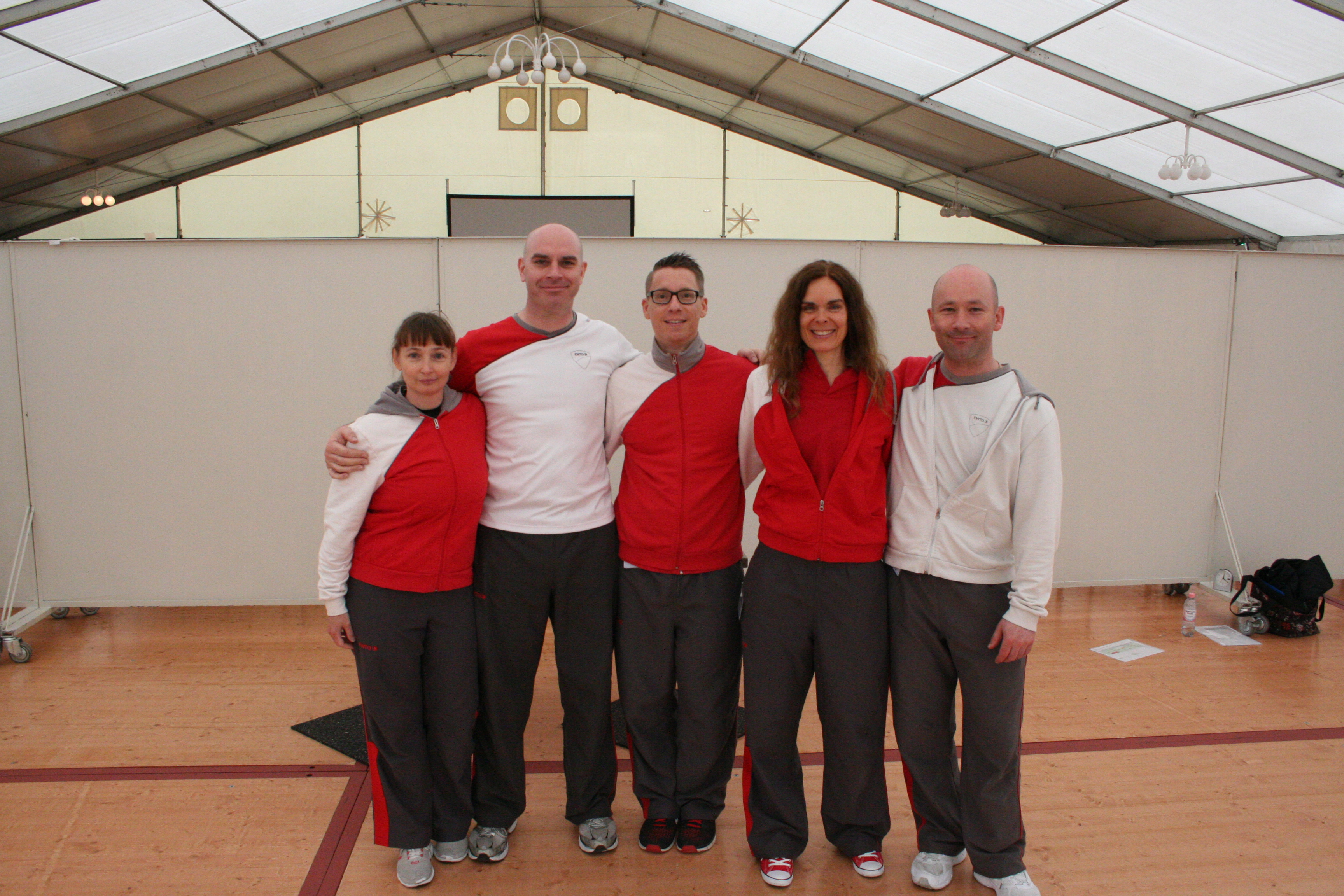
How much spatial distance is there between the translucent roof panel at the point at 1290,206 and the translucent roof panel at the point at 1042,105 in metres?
1.84

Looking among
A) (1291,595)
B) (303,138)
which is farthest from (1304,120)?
(303,138)

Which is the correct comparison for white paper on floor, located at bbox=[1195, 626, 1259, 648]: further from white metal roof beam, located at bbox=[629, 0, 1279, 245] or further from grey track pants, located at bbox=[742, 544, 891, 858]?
white metal roof beam, located at bbox=[629, 0, 1279, 245]

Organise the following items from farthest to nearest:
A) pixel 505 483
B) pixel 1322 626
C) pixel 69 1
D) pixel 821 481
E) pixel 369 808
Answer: pixel 69 1, pixel 1322 626, pixel 369 808, pixel 505 483, pixel 821 481

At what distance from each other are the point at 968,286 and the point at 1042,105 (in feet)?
25.8

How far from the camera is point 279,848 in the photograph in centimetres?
219

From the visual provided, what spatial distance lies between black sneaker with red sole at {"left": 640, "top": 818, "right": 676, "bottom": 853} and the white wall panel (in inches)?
142

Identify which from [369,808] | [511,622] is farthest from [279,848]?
[511,622]

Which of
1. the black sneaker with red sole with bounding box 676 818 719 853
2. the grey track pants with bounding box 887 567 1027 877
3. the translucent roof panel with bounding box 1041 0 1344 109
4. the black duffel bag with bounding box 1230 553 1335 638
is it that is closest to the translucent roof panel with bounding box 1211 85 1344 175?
the translucent roof panel with bounding box 1041 0 1344 109

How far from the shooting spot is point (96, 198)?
33.5ft

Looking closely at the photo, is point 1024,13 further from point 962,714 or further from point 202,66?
point 202,66

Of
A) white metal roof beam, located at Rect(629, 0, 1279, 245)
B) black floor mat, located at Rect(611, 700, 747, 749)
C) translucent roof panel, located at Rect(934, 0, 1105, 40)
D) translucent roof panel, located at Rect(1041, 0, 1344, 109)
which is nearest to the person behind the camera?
black floor mat, located at Rect(611, 700, 747, 749)

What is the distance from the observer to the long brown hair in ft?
6.30

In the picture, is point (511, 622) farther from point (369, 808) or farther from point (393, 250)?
point (393, 250)

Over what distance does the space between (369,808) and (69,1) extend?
21.6ft
